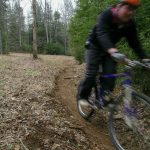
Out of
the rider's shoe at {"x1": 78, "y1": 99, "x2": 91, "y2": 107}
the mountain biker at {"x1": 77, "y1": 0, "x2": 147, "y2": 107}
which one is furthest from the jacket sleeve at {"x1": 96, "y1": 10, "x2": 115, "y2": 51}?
the rider's shoe at {"x1": 78, "y1": 99, "x2": 91, "y2": 107}

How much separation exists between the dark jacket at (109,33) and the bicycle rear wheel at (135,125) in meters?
0.91

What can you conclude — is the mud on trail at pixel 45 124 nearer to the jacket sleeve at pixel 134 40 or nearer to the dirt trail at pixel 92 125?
the dirt trail at pixel 92 125

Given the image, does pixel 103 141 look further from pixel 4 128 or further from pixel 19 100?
pixel 19 100

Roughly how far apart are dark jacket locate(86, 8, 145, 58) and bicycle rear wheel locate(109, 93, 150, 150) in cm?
91

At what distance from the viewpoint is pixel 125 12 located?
5.47m

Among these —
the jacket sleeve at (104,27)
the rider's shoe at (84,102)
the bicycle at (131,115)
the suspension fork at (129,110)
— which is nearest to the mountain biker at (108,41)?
the jacket sleeve at (104,27)

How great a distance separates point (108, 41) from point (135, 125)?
1323mm

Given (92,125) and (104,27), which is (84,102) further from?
(104,27)

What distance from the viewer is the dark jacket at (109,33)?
5617 mm

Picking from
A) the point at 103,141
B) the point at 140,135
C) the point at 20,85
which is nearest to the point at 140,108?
the point at 140,135

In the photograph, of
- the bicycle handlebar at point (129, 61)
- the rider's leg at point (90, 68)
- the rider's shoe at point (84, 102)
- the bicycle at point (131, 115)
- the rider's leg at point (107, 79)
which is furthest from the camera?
the rider's shoe at point (84, 102)

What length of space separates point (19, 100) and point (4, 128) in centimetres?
198

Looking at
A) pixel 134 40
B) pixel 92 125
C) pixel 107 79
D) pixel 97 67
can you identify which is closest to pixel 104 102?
pixel 107 79

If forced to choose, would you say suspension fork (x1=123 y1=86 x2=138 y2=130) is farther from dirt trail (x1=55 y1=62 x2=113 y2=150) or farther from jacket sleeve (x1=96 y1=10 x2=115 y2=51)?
dirt trail (x1=55 y1=62 x2=113 y2=150)
